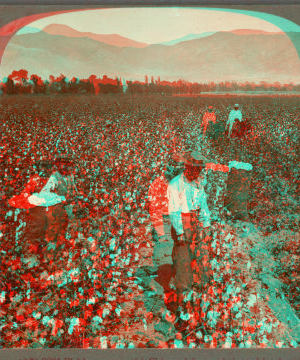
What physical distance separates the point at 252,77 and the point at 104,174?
88.6 inches

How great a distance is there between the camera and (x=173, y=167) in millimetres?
2457

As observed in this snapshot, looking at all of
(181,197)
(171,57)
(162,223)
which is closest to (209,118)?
(171,57)

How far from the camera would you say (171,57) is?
2357 mm

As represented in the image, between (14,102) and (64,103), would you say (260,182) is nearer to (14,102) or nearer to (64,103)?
(64,103)

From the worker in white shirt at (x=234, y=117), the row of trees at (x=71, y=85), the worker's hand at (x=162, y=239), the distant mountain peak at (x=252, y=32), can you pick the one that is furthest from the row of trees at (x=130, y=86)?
the worker's hand at (x=162, y=239)

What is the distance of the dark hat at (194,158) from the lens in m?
2.36

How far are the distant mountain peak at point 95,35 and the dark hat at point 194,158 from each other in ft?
4.39

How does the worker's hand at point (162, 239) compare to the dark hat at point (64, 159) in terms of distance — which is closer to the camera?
the dark hat at point (64, 159)

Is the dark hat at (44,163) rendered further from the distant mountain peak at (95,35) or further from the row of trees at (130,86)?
the distant mountain peak at (95,35)

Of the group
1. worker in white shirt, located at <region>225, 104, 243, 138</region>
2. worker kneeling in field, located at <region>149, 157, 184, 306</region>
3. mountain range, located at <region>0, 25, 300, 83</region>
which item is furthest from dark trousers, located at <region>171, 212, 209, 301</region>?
mountain range, located at <region>0, 25, 300, 83</region>

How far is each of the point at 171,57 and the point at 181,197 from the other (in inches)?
61.9

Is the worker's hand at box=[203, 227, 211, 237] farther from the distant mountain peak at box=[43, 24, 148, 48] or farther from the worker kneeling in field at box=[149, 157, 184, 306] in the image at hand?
the distant mountain peak at box=[43, 24, 148, 48]

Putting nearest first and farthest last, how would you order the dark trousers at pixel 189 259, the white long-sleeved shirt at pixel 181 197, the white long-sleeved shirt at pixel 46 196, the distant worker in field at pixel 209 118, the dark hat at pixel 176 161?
the white long-sleeved shirt at pixel 181 197 → the dark trousers at pixel 189 259 → the white long-sleeved shirt at pixel 46 196 → the dark hat at pixel 176 161 → the distant worker in field at pixel 209 118

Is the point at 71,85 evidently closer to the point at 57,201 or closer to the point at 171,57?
the point at 171,57
